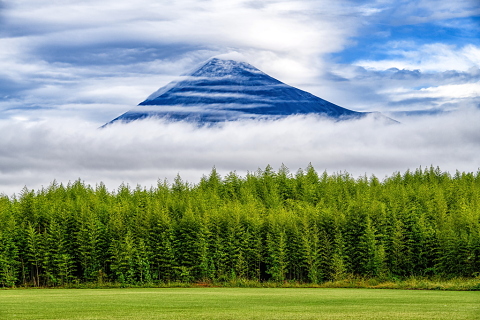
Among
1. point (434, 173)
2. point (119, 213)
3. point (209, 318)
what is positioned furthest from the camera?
point (434, 173)

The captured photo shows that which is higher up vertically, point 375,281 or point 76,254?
point 76,254

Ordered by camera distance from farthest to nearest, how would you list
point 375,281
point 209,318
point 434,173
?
point 434,173 < point 375,281 < point 209,318

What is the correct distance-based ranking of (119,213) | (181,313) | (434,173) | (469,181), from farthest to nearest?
(434,173) → (469,181) → (119,213) → (181,313)

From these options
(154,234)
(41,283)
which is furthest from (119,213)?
(41,283)

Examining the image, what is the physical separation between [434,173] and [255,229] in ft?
324

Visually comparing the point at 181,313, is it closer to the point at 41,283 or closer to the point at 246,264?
the point at 246,264

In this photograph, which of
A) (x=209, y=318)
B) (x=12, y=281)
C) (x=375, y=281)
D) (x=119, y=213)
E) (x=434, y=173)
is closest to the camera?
(x=209, y=318)

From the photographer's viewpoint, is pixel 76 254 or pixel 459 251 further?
pixel 76 254

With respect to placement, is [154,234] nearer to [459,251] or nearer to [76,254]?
[76,254]

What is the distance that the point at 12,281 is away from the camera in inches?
4323

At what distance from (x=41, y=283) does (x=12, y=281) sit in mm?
7645

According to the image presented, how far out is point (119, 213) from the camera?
119m

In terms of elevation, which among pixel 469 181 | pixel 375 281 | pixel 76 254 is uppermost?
pixel 469 181

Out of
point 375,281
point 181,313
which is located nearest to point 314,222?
point 375,281
